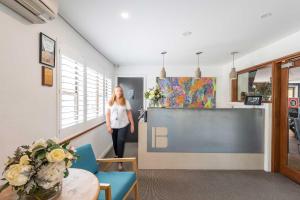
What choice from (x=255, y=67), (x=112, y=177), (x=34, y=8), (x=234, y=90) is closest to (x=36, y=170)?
(x=112, y=177)

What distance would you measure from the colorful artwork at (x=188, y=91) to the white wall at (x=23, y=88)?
3.70 meters

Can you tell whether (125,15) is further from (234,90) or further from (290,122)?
(234,90)

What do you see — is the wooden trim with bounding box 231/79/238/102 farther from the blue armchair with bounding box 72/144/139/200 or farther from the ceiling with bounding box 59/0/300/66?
the blue armchair with bounding box 72/144/139/200

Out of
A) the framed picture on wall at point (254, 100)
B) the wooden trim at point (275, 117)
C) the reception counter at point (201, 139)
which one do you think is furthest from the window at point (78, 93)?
the wooden trim at point (275, 117)

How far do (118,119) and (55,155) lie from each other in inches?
91.3

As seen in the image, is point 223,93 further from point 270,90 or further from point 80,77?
point 80,77

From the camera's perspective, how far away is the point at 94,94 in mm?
3834

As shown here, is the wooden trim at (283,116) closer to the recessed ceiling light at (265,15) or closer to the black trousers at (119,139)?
the recessed ceiling light at (265,15)

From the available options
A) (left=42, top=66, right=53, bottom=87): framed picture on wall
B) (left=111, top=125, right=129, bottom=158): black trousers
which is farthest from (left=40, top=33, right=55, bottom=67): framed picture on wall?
(left=111, top=125, right=129, bottom=158): black trousers

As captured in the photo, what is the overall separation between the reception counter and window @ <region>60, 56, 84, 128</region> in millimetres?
1186

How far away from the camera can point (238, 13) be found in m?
2.29

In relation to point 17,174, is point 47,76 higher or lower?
higher

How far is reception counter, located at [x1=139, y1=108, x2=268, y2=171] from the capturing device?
352cm

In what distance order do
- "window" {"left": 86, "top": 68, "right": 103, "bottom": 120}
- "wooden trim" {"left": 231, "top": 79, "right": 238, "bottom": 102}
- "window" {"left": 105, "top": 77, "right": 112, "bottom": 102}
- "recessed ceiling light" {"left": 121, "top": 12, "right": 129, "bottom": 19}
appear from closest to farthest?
"recessed ceiling light" {"left": 121, "top": 12, "right": 129, "bottom": 19}
"window" {"left": 86, "top": 68, "right": 103, "bottom": 120}
"window" {"left": 105, "top": 77, "right": 112, "bottom": 102}
"wooden trim" {"left": 231, "top": 79, "right": 238, "bottom": 102}
